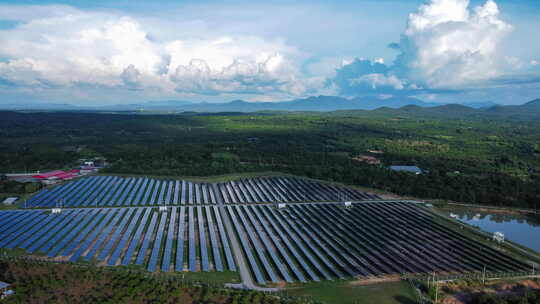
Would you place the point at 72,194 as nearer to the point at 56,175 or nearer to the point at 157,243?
the point at 56,175

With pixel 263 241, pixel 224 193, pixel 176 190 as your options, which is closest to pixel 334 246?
pixel 263 241

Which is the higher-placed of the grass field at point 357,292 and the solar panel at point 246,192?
the solar panel at point 246,192

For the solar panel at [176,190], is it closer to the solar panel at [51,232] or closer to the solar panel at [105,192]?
the solar panel at [105,192]

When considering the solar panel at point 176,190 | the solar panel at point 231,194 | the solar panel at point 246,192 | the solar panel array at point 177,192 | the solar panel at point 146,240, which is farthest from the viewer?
the solar panel at point 246,192

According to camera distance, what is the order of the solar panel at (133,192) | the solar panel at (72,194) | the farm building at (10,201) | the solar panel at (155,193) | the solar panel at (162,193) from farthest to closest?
the solar panel at (162,193), the solar panel at (155,193), the solar panel at (133,192), the solar panel at (72,194), the farm building at (10,201)

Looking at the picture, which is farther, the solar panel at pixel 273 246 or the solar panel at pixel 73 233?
the solar panel at pixel 73 233

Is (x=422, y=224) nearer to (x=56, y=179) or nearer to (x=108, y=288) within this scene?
(x=108, y=288)

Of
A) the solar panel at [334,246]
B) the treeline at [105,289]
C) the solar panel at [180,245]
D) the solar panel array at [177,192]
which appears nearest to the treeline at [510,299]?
the solar panel at [334,246]
